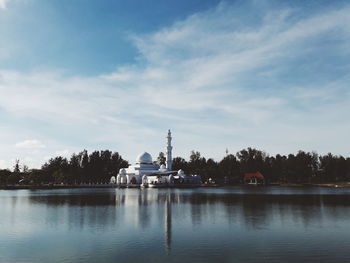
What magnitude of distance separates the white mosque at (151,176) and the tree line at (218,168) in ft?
36.4

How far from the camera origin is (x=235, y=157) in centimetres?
15612

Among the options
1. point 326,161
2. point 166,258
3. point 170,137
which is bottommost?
point 166,258

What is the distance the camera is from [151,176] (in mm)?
133375

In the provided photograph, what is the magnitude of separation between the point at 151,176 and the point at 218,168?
3417 centimetres

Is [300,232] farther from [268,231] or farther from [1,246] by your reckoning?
[1,246]

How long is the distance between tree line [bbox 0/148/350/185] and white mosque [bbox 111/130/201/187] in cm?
1111

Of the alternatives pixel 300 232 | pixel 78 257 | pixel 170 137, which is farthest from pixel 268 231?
pixel 170 137

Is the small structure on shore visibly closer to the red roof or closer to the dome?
the red roof

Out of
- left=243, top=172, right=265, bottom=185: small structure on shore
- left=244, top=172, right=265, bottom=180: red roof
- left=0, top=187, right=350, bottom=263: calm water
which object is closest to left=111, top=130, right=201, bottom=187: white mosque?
left=244, top=172, right=265, bottom=180: red roof

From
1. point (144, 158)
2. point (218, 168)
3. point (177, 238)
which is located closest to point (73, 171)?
point (144, 158)

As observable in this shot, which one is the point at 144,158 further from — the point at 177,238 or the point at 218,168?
the point at 177,238

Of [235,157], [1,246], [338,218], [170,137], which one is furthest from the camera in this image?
[235,157]

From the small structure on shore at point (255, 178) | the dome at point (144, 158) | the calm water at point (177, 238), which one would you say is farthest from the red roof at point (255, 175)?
the calm water at point (177, 238)

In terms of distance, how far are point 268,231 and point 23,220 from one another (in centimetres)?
2258
